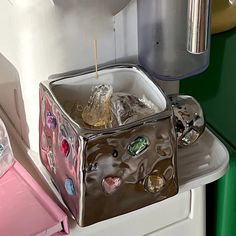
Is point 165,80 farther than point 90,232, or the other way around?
point 165,80

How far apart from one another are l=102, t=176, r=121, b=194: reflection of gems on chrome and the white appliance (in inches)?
2.6

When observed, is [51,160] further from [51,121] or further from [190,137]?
[190,137]

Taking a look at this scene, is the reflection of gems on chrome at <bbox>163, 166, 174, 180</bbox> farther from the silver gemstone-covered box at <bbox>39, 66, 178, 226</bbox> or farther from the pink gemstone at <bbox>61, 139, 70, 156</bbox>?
the pink gemstone at <bbox>61, 139, 70, 156</bbox>

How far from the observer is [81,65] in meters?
0.73

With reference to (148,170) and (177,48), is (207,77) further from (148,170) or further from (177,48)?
(148,170)

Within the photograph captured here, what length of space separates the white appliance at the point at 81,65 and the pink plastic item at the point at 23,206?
20mm

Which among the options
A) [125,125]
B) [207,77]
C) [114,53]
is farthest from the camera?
[207,77]

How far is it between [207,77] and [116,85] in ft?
0.76

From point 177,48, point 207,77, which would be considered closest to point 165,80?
point 177,48

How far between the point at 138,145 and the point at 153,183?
5 centimetres

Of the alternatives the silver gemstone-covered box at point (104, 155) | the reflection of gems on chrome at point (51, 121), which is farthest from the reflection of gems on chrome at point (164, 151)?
the reflection of gems on chrome at point (51, 121)

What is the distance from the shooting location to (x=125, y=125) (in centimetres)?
64

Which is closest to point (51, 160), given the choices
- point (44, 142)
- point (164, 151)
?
point (44, 142)

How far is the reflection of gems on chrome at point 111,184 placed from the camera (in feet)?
2.12
